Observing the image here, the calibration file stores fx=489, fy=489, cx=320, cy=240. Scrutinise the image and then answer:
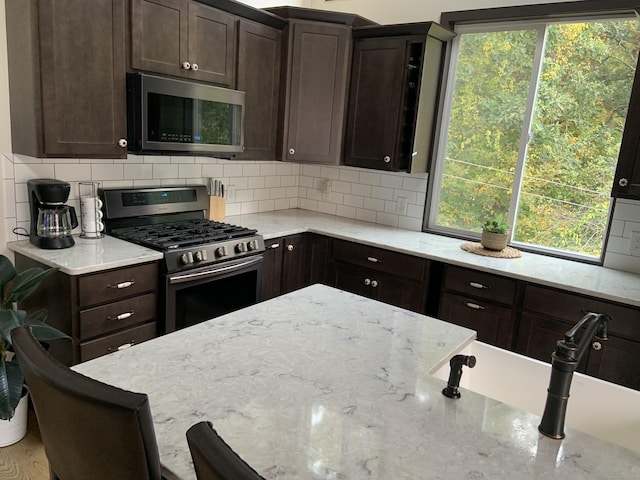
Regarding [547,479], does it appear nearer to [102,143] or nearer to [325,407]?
[325,407]

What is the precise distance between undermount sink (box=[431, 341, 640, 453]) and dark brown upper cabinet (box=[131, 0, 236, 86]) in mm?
2174

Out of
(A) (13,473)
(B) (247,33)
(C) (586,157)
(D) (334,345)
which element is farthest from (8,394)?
(C) (586,157)

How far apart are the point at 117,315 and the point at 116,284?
0.53ft

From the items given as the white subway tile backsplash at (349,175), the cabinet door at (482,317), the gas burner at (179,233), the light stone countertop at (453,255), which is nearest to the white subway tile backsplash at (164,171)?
the gas burner at (179,233)

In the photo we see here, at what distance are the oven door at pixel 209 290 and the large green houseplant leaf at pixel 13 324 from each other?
1.96 feet

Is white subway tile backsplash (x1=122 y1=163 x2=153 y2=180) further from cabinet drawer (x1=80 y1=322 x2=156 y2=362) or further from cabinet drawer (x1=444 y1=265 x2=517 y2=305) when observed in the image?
cabinet drawer (x1=444 y1=265 x2=517 y2=305)

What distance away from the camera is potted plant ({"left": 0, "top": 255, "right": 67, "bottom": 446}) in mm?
2033

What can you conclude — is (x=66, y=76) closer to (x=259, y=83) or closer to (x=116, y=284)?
(x=116, y=284)

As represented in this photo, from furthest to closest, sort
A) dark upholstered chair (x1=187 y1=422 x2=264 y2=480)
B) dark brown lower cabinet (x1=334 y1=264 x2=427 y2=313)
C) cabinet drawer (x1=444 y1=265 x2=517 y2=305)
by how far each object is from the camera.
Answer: dark brown lower cabinet (x1=334 y1=264 x2=427 y2=313) → cabinet drawer (x1=444 y1=265 x2=517 y2=305) → dark upholstered chair (x1=187 y1=422 x2=264 y2=480)

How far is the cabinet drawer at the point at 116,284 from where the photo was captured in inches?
88.4

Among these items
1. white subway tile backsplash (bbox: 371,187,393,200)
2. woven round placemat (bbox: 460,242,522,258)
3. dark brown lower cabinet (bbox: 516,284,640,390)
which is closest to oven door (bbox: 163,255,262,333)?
white subway tile backsplash (bbox: 371,187,393,200)

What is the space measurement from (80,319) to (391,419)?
1681 millimetres

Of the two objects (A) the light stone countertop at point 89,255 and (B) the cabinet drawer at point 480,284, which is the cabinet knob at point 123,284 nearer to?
(A) the light stone countertop at point 89,255

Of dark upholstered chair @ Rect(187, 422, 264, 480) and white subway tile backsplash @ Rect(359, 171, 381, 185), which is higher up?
white subway tile backsplash @ Rect(359, 171, 381, 185)
